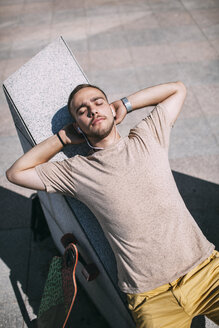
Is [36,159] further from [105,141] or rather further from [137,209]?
[137,209]

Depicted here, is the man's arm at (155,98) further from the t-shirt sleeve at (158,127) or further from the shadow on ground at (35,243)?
the shadow on ground at (35,243)

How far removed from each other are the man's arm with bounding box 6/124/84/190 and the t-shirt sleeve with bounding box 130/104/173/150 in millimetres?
551

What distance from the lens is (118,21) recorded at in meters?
6.84

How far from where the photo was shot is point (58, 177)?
1963mm

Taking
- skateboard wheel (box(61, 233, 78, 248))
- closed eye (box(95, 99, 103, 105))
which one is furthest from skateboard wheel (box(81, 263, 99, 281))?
closed eye (box(95, 99, 103, 105))

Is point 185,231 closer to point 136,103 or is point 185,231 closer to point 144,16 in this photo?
point 136,103

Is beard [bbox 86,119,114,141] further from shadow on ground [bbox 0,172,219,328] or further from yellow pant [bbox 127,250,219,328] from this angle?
shadow on ground [bbox 0,172,219,328]

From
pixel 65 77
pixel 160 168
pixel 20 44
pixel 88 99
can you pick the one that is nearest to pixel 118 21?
pixel 20 44

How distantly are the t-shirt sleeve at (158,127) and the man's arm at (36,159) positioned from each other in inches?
21.7

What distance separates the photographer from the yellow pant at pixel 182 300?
1.72 meters

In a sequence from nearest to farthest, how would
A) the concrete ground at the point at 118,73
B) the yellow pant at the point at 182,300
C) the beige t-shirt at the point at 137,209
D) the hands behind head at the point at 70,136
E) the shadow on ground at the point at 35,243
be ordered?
the yellow pant at the point at 182,300
the beige t-shirt at the point at 137,209
the hands behind head at the point at 70,136
the shadow on ground at the point at 35,243
the concrete ground at the point at 118,73

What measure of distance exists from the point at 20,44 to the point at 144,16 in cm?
350

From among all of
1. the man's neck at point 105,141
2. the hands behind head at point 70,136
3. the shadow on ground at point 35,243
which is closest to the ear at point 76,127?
the hands behind head at point 70,136

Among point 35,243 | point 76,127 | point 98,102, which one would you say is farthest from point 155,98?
point 35,243
